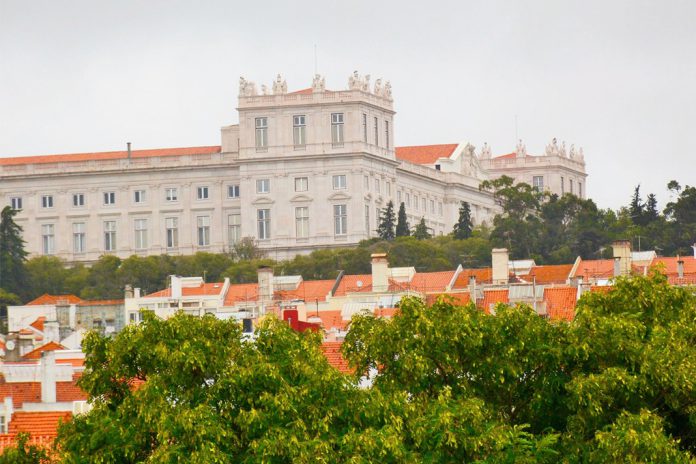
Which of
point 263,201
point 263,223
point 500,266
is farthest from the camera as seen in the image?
point 263,201

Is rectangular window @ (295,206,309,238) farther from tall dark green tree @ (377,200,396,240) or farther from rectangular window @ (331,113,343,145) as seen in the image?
tall dark green tree @ (377,200,396,240)

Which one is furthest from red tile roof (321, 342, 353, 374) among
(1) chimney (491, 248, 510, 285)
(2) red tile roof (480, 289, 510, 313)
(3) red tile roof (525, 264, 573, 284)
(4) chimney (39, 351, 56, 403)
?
(3) red tile roof (525, 264, 573, 284)

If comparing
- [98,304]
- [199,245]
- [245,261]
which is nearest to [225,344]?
[98,304]

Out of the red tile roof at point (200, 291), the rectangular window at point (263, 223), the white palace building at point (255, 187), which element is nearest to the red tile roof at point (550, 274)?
the red tile roof at point (200, 291)

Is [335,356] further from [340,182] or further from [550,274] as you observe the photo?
[340,182]

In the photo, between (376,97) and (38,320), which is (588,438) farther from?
(376,97)

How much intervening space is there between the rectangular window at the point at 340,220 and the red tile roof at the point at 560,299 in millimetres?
84510

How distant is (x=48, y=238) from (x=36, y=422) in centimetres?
12801

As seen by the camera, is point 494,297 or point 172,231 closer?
point 494,297

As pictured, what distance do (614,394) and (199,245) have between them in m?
134

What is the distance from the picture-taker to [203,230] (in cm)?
18288

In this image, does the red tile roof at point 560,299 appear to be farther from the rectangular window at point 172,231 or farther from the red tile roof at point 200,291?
the rectangular window at point 172,231

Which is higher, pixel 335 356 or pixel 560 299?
pixel 560 299

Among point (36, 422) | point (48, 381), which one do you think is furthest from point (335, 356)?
point (36, 422)
